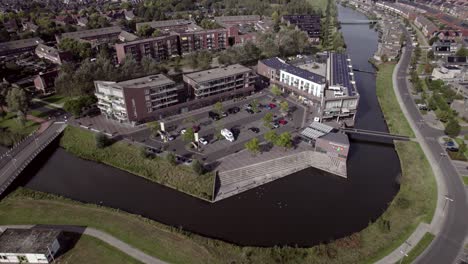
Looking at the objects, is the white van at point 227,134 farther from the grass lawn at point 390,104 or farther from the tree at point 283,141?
the grass lawn at point 390,104

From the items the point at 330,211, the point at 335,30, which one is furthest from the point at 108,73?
the point at 335,30

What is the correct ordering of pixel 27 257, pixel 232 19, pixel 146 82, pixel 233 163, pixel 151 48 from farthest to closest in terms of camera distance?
pixel 232 19
pixel 151 48
pixel 146 82
pixel 233 163
pixel 27 257

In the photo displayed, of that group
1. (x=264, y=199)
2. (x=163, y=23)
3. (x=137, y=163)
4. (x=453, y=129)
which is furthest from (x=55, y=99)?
(x=453, y=129)

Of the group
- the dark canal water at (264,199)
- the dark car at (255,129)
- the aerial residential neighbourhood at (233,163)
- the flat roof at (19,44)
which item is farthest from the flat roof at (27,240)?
the flat roof at (19,44)

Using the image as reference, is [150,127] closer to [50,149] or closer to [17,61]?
[50,149]

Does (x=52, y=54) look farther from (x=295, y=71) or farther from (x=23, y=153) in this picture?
(x=295, y=71)

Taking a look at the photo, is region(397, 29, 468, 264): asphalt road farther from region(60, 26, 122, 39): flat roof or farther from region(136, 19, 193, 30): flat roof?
region(60, 26, 122, 39): flat roof
